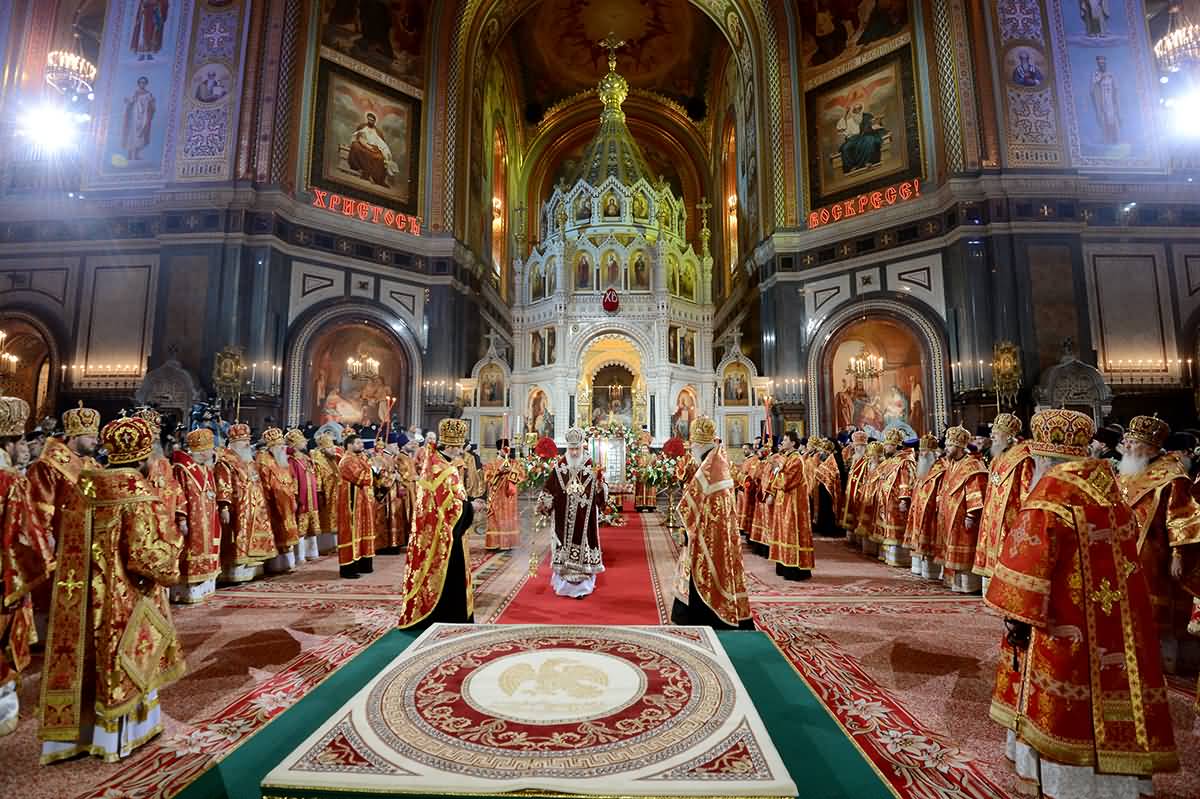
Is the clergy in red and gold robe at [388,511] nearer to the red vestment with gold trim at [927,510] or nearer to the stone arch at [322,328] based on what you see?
the stone arch at [322,328]

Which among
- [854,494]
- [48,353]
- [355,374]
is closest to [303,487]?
[355,374]

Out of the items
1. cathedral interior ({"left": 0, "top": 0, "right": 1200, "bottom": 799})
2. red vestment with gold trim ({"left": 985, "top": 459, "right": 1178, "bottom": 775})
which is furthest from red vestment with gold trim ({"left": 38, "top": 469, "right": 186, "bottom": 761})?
cathedral interior ({"left": 0, "top": 0, "right": 1200, "bottom": 799})

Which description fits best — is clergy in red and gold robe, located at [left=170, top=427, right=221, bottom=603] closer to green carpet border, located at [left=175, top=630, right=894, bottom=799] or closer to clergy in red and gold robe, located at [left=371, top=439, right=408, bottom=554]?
clergy in red and gold robe, located at [left=371, top=439, right=408, bottom=554]

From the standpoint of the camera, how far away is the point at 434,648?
3459mm

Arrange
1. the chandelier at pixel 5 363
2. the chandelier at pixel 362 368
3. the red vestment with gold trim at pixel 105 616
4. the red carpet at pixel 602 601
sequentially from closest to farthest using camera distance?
the red vestment with gold trim at pixel 105 616
the red carpet at pixel 602 601
the chandelier at pixel 5 363
the chandelier at pixel 362 368

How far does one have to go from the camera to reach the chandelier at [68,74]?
14594 millimetres

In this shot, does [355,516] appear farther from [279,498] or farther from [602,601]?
[602,601]

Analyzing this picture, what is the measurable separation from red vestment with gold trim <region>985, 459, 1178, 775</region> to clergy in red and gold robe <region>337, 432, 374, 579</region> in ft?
22.7

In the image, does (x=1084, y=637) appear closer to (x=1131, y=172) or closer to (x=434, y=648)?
(x=434, y=648)

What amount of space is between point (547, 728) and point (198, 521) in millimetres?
5200

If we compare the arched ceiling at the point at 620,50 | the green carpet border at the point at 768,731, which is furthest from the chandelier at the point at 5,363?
the arched ceiling at the point at 620,50

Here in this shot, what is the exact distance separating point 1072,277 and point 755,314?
25.9ft

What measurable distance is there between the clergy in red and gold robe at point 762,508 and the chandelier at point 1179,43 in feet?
48.1

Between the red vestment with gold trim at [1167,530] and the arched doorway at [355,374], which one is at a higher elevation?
the arched doorway at [355,374]
